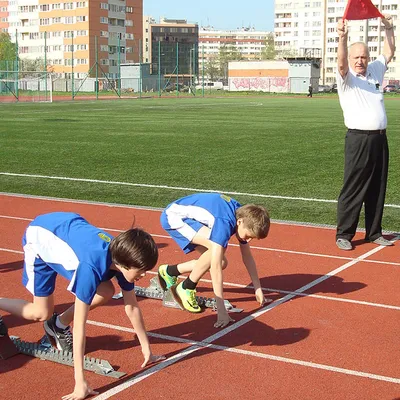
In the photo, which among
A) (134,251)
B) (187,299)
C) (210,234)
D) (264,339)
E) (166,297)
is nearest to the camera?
(134,251)

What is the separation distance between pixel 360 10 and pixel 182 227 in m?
3.57

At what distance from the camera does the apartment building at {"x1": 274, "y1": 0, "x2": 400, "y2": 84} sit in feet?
476

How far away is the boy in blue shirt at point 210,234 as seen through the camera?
5.32m

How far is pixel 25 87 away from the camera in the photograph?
168 feet

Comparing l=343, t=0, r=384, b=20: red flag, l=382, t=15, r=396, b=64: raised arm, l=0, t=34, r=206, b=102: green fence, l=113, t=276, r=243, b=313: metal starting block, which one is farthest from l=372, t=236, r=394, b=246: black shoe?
l=0, t=34, r=206, b=102: green fence

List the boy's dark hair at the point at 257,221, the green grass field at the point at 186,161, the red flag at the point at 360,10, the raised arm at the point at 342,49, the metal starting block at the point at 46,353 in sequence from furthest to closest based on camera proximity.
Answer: the green grass field at the point at 186,161 → the red flag at the point at 360,10 → the raised arm at the point at 342,49 → the boy's dark hair at the point at 257,221 → the metal starting block at the point at 46,353

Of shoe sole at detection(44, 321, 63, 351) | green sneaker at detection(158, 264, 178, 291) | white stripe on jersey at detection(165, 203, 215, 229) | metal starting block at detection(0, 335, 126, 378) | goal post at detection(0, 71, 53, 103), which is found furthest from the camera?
goal post at detection(0, 71, 53, 103)

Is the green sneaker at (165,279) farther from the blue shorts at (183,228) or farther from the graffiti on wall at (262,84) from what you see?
the graffiti on wall at (262,84)

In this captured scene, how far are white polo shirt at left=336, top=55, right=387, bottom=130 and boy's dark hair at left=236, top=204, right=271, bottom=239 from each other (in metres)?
3.25

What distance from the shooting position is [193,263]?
6.11 m

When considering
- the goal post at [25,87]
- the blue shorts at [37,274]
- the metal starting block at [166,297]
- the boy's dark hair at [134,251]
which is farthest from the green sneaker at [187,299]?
Result: the goal post at [25,87]

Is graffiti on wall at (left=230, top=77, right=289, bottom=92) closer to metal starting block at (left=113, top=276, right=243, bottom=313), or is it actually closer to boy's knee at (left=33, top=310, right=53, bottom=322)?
metal starting block at (left=113, top=276, right=243, bottom=313)

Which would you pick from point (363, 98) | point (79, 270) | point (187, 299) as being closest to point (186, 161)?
A: point (363, 98)

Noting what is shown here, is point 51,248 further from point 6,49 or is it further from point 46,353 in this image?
point 6,49
